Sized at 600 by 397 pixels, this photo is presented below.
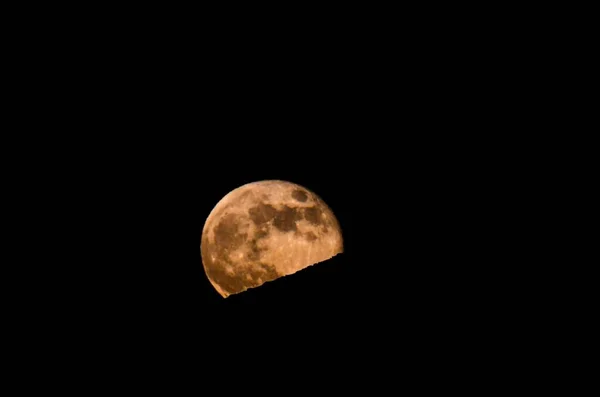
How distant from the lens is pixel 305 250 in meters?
4.09

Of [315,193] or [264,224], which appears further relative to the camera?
[315,193]

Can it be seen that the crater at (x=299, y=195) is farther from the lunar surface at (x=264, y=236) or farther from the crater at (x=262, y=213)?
the crater at (x=262, y=213)

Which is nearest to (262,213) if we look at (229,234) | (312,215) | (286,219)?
(286,219)

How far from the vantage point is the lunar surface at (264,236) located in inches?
159

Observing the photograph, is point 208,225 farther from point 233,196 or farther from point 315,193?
point 315,193

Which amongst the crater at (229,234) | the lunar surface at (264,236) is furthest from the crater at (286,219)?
the crater at (229,234)

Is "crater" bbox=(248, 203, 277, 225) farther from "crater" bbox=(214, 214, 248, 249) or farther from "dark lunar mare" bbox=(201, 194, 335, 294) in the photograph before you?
"crater" bbox=(214, 214, 248, 249)

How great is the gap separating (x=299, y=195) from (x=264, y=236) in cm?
55

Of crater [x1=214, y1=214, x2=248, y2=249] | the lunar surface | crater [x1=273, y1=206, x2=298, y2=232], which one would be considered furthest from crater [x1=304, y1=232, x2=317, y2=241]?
crater [x1=214, y1=214, x2=248, y2=249]

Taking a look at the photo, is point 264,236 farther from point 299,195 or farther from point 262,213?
point 299,195

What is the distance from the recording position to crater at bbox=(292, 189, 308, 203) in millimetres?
4398

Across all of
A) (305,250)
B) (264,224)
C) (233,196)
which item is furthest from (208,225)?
(305,250)

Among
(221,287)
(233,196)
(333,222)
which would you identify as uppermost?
(233,196)

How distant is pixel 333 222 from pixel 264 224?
663 mm
